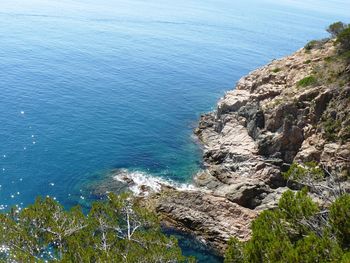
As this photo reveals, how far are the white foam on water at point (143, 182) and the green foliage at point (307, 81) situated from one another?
22.6 meters

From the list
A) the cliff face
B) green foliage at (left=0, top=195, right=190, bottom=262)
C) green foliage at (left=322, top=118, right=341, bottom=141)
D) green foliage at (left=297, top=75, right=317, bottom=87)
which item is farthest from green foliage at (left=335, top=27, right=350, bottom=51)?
green foliage at (left=0, top=195, right=190, bottom=262)

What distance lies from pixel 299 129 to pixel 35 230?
126 feet

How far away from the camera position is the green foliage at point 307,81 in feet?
183

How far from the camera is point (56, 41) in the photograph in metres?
106

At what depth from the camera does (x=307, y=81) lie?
56.4 metres

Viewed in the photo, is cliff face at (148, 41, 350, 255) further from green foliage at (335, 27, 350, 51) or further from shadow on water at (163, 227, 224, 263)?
green foliage at (335, 27, 350, 51)

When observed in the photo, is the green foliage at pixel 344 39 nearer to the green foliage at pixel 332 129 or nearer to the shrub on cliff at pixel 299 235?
the green foliage at pixel 332 129

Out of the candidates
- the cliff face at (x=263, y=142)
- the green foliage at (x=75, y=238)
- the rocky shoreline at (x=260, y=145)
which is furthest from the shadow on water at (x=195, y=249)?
the green foliage at (x=75, y=238)

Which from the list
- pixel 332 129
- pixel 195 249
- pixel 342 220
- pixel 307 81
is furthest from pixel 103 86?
pixel 342 220

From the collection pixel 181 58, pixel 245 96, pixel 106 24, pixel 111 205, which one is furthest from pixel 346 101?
pixel 106 24

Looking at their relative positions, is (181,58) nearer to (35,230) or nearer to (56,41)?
(56,41)

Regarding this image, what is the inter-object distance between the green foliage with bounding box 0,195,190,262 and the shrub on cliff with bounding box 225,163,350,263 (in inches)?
194

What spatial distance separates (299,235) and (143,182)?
29917 mm

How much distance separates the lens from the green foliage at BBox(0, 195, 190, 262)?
2192 centimetres
